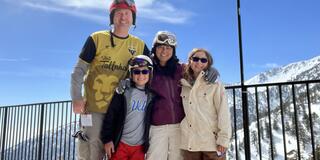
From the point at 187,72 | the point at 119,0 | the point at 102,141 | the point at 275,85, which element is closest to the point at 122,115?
the point at 102,141

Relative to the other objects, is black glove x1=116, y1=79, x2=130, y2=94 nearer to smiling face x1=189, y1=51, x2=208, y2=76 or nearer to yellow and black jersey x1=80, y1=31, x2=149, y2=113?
yellow and black jersey x1=80, y1=31, x2=149, y2=113

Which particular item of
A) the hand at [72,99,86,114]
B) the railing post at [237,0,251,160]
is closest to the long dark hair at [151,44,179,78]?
the hand at [72,99,86,114]

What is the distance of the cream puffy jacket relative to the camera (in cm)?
311

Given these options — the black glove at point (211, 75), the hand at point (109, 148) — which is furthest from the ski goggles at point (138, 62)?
the hand at point (109, 148)

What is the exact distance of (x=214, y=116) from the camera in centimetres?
321

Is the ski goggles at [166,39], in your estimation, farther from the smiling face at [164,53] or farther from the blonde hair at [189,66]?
the blonde hair at [189,66]

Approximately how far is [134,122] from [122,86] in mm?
306

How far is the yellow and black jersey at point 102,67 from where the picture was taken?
316 cm

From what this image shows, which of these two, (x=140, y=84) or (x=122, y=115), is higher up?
(x=140, y=84)

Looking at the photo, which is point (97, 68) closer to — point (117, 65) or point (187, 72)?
point (117, 65)

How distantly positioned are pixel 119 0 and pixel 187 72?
0.83 metres

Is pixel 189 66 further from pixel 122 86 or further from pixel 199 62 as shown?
pixel 122 86

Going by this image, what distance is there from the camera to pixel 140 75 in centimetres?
316

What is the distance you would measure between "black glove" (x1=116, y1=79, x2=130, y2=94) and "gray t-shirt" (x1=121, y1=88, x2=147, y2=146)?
9cm
